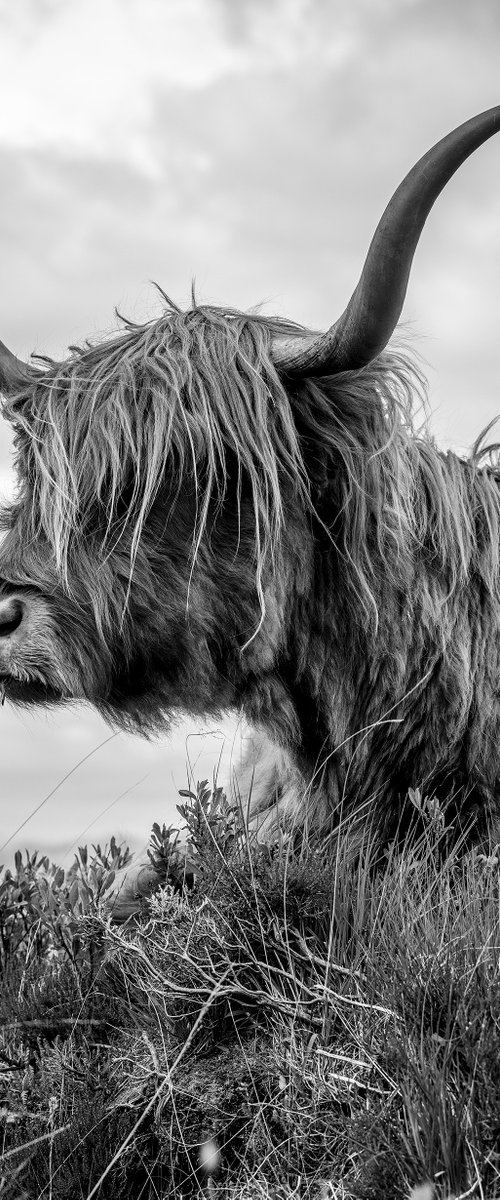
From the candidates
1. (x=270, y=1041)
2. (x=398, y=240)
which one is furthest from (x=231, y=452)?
(x=270, y=1041)

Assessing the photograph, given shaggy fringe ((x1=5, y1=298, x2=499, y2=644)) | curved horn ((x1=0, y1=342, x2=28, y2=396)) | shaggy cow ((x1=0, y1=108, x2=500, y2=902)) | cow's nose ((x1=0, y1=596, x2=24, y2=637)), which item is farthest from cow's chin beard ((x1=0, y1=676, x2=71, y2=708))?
curved horn ((x1=0, y1=342, x2=28, y2=396))

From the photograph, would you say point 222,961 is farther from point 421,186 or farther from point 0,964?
point 421,186

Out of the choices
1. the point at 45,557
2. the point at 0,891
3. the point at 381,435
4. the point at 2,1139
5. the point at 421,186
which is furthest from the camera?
the point at 0,891

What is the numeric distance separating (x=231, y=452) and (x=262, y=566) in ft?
1.22

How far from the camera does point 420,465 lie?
11.6 feet

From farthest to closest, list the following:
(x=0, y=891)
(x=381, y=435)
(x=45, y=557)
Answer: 1. (x=0, y=891)
2. (x=381, y=435)
3. (x=45, y=557)

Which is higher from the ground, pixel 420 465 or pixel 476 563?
pixel 420 465

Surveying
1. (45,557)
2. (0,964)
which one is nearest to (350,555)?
(45,557)

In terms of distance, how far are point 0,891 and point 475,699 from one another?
1.89 metres

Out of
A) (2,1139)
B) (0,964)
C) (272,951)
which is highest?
(0,964)

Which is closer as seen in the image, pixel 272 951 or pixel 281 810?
pixel 272 951

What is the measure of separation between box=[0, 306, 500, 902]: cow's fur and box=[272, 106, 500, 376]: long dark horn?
364 millimetres

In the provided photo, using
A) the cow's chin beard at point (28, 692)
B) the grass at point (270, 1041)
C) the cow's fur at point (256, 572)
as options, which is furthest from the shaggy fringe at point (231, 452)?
the grass at point (270, 1041)

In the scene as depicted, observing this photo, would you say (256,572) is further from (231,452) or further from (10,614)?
(10,614)
